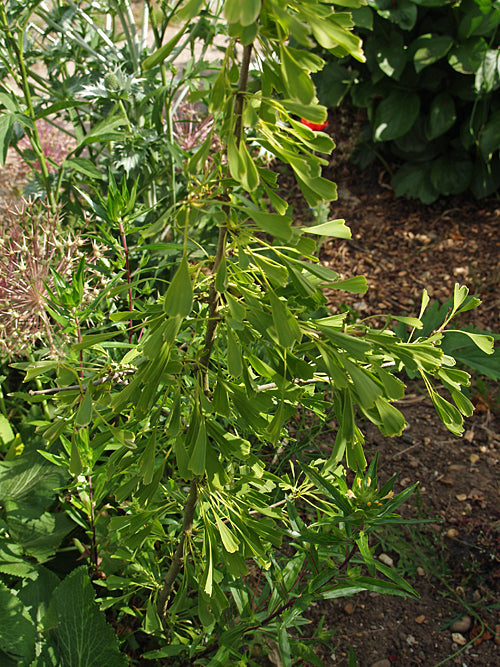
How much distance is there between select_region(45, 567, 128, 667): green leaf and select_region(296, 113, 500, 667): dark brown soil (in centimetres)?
48

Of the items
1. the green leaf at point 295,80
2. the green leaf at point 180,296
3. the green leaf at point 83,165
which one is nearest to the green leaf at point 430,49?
the green leaf at point 83,165

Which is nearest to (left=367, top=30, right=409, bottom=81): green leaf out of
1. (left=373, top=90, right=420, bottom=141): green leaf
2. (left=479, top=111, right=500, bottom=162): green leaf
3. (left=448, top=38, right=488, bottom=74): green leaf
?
(left=373, top=90, right=420, bottom=141): green leaf

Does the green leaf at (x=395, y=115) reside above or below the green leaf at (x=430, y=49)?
below

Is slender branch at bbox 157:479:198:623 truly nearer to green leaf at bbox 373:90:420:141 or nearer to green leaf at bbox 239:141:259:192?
green leaf at bbox 239:141:259:192

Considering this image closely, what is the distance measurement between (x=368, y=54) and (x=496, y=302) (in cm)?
142

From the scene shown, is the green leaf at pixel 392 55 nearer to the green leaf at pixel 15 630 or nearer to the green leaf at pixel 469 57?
the green leaf at pixel 469 57

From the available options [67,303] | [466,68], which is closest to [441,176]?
[466,68]

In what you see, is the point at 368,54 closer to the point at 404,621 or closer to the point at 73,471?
the point at 404,621

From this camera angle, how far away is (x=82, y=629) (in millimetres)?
1297

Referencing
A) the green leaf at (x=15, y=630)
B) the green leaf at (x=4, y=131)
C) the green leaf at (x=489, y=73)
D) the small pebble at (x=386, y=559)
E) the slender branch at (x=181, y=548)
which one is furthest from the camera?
the green leaf at (x=489, y=73)

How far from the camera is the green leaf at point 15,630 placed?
49.0 inches

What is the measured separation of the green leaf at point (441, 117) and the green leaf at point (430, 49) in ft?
0.70

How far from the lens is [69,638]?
131 cm

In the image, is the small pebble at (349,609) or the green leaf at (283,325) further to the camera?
the small pebble at (349,609)
